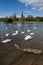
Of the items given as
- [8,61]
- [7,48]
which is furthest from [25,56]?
[7,48]

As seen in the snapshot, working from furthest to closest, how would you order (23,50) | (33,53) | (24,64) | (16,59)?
(23,50)
(33,53)
(16,59)
(24,64)

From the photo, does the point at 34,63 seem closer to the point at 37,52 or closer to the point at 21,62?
the point at 21,62

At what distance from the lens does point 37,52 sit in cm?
1441

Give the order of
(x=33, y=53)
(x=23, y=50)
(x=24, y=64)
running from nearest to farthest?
1. (x=24, y=64)
2. (x=33, y=53)
3. (x=23, y=50)

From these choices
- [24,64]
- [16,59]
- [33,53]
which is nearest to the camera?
[24,64]

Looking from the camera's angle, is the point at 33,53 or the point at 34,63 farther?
the point at 33,53

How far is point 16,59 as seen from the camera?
1293 centimetres

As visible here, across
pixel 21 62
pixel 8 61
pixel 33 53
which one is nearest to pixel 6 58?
pixel 8 61

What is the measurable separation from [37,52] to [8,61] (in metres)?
3.24

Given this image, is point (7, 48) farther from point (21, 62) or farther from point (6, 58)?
point (21, 62)

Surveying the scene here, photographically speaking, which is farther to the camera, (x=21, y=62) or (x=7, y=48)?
(x=7, y=48)

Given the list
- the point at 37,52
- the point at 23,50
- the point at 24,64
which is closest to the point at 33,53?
the point at 37,52

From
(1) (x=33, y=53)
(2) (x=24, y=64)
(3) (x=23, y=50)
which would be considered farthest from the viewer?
(3) (x=23, y=50)

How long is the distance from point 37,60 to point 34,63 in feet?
2.29
